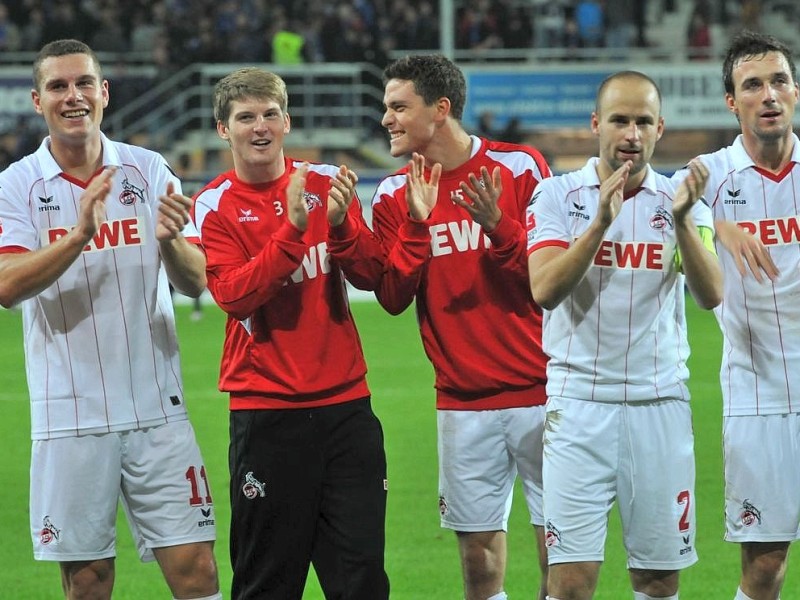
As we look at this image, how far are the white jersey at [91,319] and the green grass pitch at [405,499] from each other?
6.49 ft

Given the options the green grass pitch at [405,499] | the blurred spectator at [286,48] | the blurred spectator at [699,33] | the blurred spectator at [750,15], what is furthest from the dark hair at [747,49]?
the blurred spectator at [750,15]

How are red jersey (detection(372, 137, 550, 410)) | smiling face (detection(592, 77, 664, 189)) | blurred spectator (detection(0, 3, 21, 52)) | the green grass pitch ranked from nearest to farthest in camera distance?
smiling face (detection(592, 77, 664, 189)) < red jersey (detection(372, 137, 550, 410)) < the green grass pitch < blurred spectator (detection(0, 3, 21, 52))

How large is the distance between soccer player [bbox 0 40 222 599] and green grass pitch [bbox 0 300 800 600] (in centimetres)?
177

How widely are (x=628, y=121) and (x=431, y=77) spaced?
3.48 feet

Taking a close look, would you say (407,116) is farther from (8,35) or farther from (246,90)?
(8,35)

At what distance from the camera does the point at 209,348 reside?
15.5 metres

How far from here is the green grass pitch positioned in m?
6.89

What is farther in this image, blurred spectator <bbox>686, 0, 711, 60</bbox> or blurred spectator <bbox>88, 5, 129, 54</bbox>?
blurred spectator <bbox>686, 0, 711, 60</bbox>

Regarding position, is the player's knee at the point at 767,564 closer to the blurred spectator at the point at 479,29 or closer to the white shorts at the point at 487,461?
the white shorts at the point at 487,461

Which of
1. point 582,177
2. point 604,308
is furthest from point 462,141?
point 604,308

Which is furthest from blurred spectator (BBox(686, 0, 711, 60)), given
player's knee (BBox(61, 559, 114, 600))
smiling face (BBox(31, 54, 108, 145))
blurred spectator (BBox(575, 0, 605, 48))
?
player's knee (BBox(61, 559, 114, 600))

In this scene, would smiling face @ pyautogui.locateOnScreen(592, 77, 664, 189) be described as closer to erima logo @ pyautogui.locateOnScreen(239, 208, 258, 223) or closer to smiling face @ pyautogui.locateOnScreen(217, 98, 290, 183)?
smiling face @ pyautogui.locateOnScreen(217, 98, 290, 183)

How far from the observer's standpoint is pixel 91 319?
5035 millimetres

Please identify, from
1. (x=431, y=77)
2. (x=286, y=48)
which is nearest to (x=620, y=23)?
(x=286, y=48)
